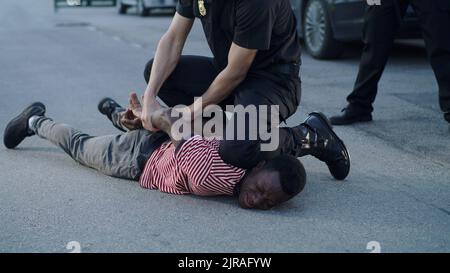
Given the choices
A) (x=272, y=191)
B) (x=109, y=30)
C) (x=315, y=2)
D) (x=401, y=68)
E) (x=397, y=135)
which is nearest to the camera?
(x=272, y=191)

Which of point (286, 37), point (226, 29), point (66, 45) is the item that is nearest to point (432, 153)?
Result: point (286, 37)

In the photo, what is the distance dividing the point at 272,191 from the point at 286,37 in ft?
3.32

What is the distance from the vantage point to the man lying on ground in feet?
12.5

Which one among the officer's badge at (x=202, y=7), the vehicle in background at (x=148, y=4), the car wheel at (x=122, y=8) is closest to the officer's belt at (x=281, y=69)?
the officer's badge at (x=202, y=7)

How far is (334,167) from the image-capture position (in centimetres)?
449

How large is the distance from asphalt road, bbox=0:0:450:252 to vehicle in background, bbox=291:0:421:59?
732 mm

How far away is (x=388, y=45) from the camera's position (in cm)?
577

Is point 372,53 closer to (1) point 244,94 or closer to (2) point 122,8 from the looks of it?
(1) point 244,94

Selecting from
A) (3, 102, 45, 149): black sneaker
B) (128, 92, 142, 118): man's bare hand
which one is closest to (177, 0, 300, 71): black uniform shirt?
(128, 92, 142, 118): man's bare hand

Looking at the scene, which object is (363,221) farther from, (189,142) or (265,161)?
(189,142)

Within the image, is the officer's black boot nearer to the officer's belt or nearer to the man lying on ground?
the man lying on ground

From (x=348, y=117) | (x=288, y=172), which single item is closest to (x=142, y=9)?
(x=348, y=117)

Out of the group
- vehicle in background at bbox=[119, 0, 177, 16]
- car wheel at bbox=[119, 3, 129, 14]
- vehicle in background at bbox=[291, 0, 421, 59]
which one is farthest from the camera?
car wheel at bbox=[119, 3, 129, 14]

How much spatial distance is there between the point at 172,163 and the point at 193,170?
7.5 inches
